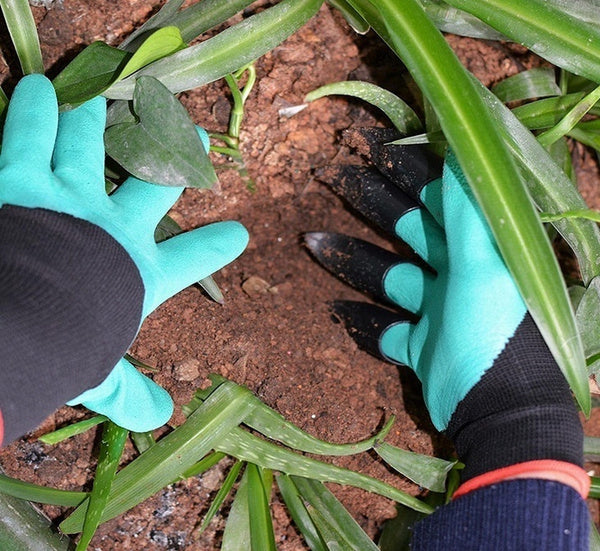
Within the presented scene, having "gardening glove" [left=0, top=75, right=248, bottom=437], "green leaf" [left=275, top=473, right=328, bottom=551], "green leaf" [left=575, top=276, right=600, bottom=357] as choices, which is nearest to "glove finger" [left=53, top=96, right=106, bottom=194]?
"gardening glove" [left=0, top=75, right=248, bottom=437]

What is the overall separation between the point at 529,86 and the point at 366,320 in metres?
0.51

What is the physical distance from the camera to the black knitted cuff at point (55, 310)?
693 millimetres

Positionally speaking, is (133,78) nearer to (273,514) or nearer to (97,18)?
(97,18)

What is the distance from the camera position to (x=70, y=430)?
100 centimetres

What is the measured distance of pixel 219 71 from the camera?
905 millimetres

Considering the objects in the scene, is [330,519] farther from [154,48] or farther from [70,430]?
[154,48]

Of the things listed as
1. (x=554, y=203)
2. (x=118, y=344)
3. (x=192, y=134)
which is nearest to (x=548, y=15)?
(x=554, y=203)

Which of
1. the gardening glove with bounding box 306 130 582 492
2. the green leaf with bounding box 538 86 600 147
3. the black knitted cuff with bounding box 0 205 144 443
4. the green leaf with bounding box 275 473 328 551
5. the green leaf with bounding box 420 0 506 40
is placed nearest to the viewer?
the black knitted cuff with bounding box 0 205 144 443

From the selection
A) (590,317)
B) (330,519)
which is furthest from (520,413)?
(330,519)

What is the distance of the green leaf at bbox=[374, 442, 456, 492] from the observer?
3.54ft

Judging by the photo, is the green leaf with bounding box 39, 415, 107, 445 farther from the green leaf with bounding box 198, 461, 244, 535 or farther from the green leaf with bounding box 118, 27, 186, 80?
the green leaf with bounding box 118, 27, 186, 80

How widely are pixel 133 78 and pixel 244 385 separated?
0.53 metres

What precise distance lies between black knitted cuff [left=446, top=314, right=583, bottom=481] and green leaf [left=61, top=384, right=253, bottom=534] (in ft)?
1.19

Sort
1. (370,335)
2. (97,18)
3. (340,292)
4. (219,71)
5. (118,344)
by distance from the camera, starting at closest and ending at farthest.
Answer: (118,344) < (219,71) < (97,18) < (370,335) < (340,292)
